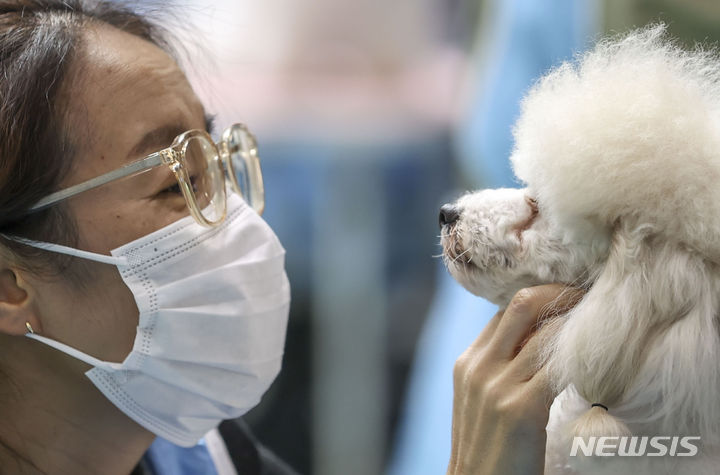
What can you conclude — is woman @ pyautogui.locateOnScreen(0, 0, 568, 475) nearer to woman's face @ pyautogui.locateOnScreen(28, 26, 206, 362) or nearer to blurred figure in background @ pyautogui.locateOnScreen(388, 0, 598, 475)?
woman's face @ pyautogui.locateOnScreen(28, 26, 206, 362)

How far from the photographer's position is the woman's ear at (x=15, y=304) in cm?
90

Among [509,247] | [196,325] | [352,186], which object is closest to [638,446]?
[509,247]

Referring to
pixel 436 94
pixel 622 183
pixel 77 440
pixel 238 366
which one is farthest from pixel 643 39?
pixel 436 94

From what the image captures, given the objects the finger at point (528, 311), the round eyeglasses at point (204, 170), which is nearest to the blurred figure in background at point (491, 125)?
the round eyeglasses at point (204, 170)

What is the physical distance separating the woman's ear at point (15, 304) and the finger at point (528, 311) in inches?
22.8

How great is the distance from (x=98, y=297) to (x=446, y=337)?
0.92m

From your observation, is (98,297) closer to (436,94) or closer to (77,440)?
(77,440)

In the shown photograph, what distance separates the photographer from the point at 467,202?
0.90 m

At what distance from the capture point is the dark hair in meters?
0.86

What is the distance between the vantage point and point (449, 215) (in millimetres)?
900

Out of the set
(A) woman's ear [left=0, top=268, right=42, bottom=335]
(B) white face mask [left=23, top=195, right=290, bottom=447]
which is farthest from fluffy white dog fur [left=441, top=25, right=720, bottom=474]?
(A) woman's ear [left=0, top=268, right=42, bottom=335]

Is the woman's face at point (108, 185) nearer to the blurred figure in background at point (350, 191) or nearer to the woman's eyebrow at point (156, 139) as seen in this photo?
the woman's eyebrow at point (156, 139)

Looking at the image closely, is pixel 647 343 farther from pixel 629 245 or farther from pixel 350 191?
pixel 350 191

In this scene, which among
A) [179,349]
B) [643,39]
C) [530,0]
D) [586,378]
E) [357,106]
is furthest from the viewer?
[357,106]
